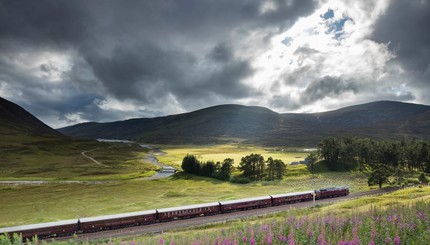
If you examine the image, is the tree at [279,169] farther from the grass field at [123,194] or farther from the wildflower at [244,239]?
the wildflower at [244,239]

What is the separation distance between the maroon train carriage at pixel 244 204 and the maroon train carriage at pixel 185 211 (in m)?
1.93

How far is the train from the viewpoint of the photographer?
51.1m

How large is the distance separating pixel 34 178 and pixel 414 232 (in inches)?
6558

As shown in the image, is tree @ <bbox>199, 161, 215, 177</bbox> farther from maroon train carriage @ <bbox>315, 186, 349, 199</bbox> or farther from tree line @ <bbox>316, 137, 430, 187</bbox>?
maroon train carriage @ <bbox>315, 186, 349, 199</bbox>

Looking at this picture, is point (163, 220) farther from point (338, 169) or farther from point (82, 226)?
point (338, 169)

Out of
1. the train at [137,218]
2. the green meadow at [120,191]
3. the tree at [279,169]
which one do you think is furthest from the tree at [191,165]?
the train at [137,218]

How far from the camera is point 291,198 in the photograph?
76500 millimetres

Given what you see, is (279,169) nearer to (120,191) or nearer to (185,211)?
(120,191)

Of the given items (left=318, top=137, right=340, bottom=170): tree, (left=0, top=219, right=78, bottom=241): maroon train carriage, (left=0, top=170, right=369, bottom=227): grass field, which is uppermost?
(left=318, top=137, right=340, bottom=170): tree

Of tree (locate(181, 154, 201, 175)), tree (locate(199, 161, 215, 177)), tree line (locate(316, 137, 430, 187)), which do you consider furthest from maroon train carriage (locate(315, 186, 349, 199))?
tree (locate(181, 154, 201, 175))

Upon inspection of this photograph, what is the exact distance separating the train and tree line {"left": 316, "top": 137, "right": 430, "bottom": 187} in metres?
77.1

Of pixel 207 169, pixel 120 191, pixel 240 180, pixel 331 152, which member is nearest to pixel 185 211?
pixel 120 191

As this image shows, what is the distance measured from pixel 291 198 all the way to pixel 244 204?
1408 cm

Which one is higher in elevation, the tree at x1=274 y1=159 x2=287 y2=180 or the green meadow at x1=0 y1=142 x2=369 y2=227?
the tree at x1=274 y1=159 x2=287 y2=180
